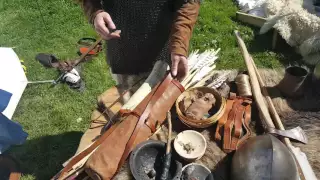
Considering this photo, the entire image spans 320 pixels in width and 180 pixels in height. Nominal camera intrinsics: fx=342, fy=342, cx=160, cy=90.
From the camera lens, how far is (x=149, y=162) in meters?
2.32

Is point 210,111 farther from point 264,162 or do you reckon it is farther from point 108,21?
point 108,21

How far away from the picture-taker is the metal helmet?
2023mm

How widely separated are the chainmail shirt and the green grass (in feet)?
4.90

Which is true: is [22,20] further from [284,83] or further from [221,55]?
[284,83]

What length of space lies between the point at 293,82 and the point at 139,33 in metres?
1.35

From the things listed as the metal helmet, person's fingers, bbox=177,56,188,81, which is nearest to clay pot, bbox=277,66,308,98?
the metal helmet

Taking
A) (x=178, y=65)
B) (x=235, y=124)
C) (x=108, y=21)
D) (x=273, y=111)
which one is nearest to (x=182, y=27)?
(x=178, y=65)

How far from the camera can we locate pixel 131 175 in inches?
88.9

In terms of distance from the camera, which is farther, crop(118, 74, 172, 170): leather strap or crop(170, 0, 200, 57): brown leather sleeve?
crop(170, 0, 200, 57): brown leather sleeve

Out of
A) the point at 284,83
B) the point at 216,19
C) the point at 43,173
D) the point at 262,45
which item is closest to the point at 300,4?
the point at 262,45

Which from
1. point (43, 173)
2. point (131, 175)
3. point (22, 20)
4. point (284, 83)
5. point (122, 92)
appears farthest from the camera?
point (22, 20)

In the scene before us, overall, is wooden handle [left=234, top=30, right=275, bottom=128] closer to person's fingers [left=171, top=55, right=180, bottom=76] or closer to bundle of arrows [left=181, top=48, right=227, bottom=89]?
bundle of arrows [left=181, top=48, right=227, bottom=89]

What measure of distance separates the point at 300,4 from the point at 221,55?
1.58 m

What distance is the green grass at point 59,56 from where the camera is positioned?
13.0 feet
